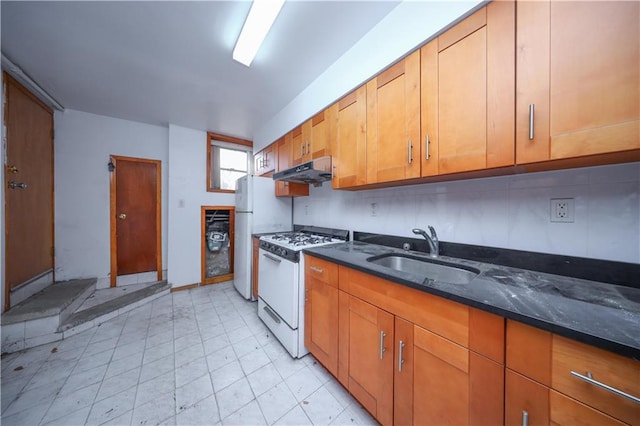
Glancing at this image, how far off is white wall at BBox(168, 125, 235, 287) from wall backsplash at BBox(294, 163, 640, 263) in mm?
2931

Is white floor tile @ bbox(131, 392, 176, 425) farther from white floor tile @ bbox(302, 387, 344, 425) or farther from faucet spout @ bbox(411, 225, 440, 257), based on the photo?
faucet spout @ bbox(411, 225, 440, 257)

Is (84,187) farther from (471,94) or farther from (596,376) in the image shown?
(596,376)

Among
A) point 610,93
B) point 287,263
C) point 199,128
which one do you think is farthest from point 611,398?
point 199,128

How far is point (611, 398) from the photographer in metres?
0.52

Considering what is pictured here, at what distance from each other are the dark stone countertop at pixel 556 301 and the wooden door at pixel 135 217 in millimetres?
3474

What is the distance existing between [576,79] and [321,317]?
5.71 ft

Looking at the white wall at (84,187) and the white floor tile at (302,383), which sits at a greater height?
the white wall at (84,187)

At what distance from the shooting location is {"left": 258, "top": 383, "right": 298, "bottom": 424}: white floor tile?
1195 millimetres

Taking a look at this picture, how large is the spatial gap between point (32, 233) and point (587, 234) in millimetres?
4650

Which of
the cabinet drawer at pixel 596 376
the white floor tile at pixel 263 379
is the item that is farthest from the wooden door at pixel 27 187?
the cabinet drawer at pixel 596 376

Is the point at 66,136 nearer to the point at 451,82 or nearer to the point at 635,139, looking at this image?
the point at 451,82

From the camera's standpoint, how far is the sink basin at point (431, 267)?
3.94ft

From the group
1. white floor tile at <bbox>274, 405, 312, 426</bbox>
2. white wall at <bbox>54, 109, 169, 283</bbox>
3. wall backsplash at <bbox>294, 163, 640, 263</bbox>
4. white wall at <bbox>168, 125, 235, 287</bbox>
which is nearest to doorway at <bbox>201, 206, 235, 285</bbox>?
white wall at <bbox>168, 125, 235, 287</bbox>

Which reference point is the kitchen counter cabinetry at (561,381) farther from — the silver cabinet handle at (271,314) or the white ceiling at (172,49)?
the white ceiling at (172,49)
